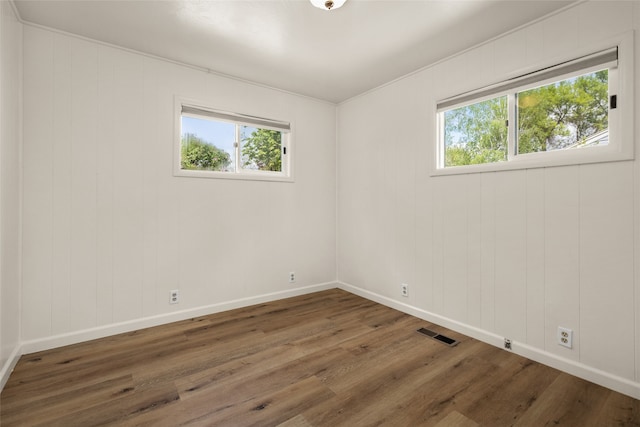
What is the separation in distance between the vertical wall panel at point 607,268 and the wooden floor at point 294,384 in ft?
0.77

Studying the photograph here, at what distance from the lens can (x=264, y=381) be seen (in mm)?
2020

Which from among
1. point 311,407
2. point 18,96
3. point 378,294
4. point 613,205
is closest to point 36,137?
point 18,96

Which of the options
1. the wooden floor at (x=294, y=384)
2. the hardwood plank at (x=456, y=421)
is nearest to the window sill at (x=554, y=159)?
the wooden floor at (x=294, y=384)

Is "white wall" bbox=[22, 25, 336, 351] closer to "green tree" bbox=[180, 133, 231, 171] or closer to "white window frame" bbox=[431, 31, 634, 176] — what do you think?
"green tree" bbox=[180, 133, 231, 171]

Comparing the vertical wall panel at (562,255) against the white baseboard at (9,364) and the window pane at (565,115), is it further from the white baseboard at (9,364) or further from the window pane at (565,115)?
Result: the white baseboard at (9,364)

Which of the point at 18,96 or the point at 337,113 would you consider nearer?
the point at 18,96

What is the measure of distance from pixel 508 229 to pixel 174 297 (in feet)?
10.2

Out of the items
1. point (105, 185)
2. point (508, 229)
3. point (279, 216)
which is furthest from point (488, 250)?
point (105, 185)

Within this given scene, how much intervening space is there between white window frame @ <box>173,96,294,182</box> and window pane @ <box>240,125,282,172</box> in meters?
0.05

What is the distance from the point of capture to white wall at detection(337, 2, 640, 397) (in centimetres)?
194

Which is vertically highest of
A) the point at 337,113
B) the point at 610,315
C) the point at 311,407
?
the point at 337,113

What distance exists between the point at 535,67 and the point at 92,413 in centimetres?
371

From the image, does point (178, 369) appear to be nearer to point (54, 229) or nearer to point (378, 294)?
point (54, 229)

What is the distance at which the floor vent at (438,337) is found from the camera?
8.43 feet
